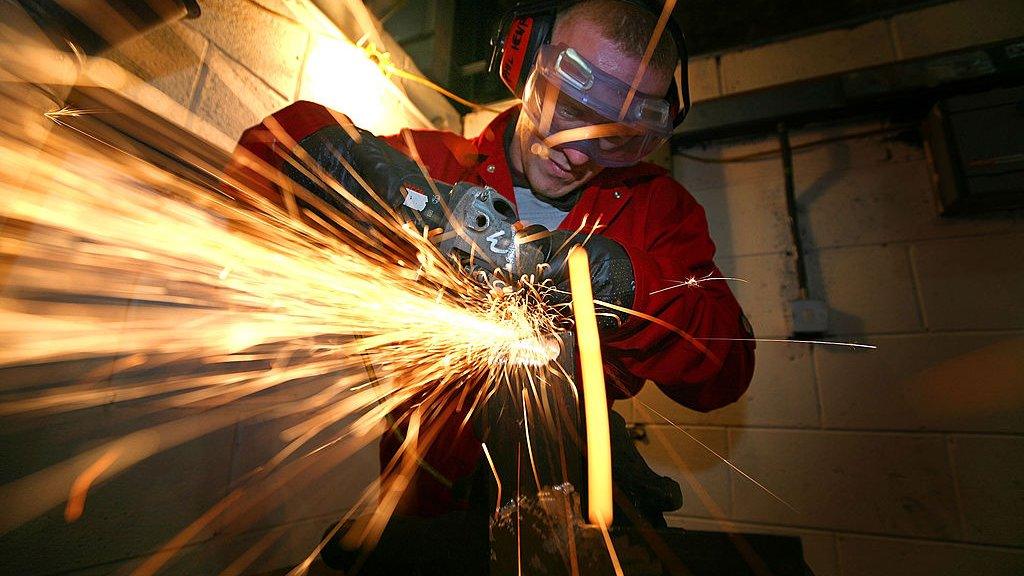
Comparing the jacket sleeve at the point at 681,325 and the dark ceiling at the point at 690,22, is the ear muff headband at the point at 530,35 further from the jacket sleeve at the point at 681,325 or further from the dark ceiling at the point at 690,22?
the dark ceiling at the point at 690,22

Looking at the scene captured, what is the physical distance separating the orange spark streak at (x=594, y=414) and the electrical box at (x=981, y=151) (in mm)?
2062

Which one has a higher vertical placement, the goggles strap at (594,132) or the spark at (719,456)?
the goggles strap at (594,132)

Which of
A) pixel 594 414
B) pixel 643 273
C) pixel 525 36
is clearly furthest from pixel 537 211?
pixel 594 414

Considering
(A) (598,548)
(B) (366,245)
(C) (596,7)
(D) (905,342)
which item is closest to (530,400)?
(A) (598,548)

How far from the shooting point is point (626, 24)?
1251mm

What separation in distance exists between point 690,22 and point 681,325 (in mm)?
1927

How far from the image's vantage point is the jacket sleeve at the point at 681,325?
1.04 meters

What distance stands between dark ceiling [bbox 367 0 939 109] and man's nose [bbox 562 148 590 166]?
1052mm

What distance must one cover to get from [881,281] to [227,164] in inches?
103

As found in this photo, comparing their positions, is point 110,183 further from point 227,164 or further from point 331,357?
point 331,357

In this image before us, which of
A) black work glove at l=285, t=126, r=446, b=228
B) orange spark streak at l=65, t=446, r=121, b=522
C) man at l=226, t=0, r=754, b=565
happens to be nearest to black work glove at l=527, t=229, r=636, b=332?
man at l=226, t=0, r=754, b=565

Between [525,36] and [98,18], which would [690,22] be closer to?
[525,36]

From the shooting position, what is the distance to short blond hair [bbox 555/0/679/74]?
124 cm

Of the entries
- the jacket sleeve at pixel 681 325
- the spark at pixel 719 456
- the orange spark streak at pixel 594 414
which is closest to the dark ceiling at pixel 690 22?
the jacket sleeve at pixel 681 325
